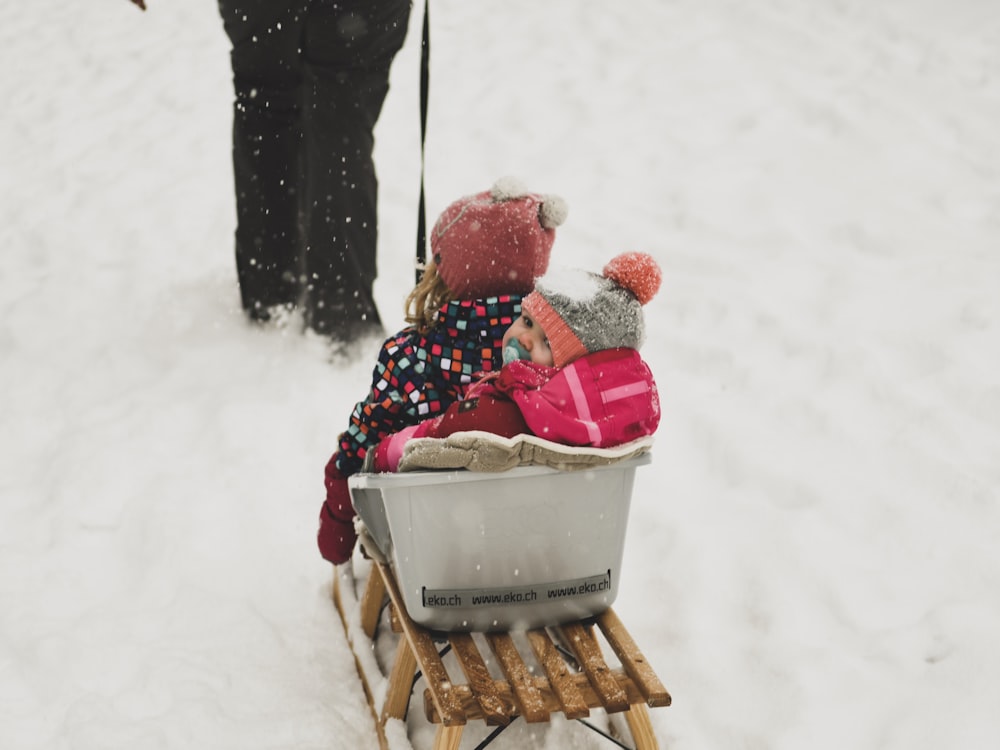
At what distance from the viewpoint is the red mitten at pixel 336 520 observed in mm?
2105

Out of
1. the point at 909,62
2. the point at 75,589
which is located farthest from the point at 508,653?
the point at 909,62

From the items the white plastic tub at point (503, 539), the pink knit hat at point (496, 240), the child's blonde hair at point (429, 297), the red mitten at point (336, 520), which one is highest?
the pink knit hat at point (496, 240)

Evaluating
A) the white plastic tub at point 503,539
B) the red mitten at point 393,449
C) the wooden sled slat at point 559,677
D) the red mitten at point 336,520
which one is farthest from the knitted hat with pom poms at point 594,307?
the red mitten at point 336,520

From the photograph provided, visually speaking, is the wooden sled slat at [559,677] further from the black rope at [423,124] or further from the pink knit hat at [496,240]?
the black rope at [423,124]

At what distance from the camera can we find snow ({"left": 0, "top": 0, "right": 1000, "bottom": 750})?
210cm

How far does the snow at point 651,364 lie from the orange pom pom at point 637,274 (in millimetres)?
976

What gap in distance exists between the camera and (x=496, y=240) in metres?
1.90

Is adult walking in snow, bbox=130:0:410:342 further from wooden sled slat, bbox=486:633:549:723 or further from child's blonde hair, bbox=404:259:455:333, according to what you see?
wooden sled slat, bbox=486:633:549:723

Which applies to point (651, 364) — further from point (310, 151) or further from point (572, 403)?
point (572, 403)

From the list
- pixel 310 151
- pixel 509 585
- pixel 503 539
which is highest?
pixel 310 151

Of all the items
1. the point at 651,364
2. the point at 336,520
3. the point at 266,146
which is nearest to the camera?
the point at 336,520

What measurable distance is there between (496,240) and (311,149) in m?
1.30

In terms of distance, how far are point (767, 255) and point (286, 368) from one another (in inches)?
76.6

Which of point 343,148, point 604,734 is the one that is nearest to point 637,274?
point 604,734
